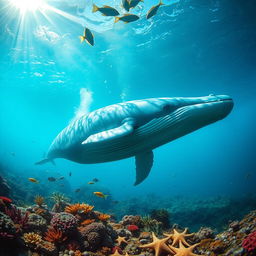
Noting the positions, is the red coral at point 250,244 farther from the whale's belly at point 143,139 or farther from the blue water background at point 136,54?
the blue water background at point 136,54

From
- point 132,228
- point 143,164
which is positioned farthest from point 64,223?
point 143,164

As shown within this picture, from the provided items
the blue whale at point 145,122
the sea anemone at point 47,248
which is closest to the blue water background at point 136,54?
the blue whale at point 145,122

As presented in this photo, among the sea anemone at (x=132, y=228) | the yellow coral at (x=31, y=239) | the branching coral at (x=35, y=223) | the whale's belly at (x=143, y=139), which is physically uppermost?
the whale's belly at (x=143, y=139)

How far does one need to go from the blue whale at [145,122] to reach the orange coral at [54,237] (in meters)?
2.12

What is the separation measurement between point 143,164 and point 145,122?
2.10 meters

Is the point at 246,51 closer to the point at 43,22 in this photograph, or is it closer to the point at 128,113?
the point at 43,22

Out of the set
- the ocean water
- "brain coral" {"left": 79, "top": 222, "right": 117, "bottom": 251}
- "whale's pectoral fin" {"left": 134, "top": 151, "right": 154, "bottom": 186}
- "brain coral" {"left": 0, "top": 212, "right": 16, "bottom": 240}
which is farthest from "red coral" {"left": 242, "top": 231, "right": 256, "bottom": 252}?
the ocean water

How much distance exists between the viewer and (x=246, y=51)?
22344 mm

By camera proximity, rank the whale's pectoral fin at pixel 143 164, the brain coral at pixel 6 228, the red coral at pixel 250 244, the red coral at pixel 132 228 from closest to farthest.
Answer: the red coral at pixel 250 244 < the brain coral at pixel 6 228 < the red coral at pixel 132 228 < the whale's pectoral fin at pixel 143 164

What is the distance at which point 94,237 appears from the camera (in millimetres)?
4637

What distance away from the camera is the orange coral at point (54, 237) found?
170 inches

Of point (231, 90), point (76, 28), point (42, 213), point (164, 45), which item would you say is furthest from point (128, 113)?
point (231, 90)

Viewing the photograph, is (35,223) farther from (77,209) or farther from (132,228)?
(132,228)

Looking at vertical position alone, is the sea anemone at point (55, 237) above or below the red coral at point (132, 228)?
above
